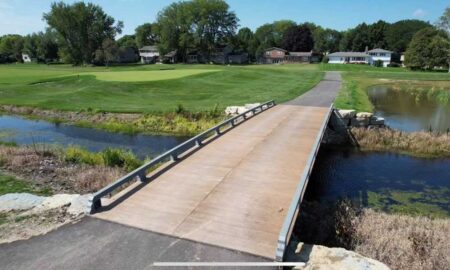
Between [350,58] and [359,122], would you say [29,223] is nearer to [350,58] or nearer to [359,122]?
[359,122]

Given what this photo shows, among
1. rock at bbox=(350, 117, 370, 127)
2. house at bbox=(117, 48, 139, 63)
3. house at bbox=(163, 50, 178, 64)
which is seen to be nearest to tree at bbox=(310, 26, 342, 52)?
house at bbox=(163, 50, 178, 64)

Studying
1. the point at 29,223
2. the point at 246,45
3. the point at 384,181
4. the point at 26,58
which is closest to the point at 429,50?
the point at 246,45

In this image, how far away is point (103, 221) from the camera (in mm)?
Result: 6500

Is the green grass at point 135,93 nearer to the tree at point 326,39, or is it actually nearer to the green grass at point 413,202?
the green grass at point 413,202

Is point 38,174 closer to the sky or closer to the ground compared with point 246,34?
closer to the ground

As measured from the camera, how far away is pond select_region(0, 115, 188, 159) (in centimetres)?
1777

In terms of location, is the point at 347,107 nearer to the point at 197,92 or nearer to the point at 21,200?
the point at 197,92

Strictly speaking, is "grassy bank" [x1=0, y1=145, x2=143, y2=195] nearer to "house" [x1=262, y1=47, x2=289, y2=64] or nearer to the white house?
the white house

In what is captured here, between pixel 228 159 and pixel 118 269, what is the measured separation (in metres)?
5.54

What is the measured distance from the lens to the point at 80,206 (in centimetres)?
707

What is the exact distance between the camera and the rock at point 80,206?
22.4ft

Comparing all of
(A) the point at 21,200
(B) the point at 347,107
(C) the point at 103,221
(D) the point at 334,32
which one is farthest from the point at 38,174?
(D) the point at 334,32

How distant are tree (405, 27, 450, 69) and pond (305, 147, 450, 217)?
62.3 metres

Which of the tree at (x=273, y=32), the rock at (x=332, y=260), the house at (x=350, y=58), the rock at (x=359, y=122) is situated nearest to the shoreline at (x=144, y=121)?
the rock at (x=359, y=122)
